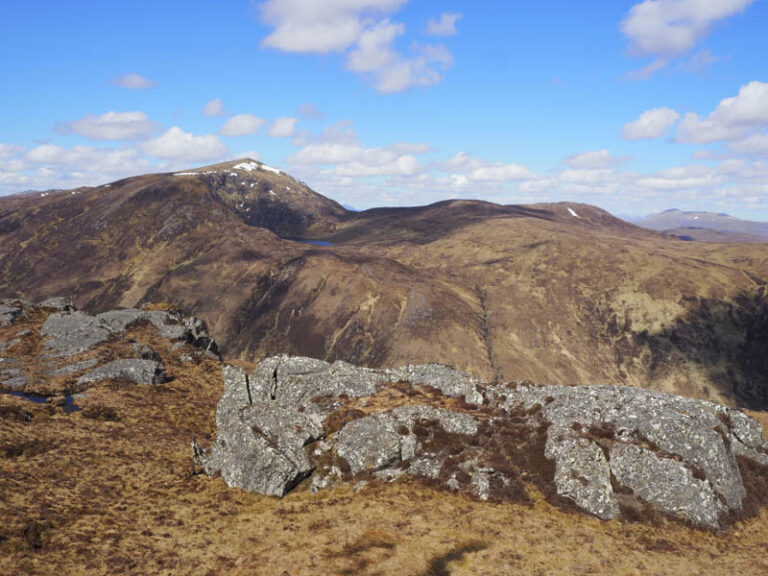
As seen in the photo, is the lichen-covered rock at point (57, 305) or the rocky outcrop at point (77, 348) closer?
the rocky outcrop at point (77, 348)

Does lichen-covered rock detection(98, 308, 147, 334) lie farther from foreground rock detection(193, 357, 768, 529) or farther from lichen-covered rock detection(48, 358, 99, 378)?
foreground rock detection(193, 357, 768, 529)

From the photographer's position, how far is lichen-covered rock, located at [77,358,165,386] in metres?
52.6

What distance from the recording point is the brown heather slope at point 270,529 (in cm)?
2612

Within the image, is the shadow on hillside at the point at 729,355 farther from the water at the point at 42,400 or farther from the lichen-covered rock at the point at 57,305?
the lichen-covered rock at the point at 57,305

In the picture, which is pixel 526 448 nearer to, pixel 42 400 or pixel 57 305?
pixel 42 400

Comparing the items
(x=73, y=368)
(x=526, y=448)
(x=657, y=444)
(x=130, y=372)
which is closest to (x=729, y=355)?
(x=657, y=444)

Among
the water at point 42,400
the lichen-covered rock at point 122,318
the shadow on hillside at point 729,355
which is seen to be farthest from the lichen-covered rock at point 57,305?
the shadow on hillside at point 729,355

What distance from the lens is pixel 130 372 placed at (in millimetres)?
54125

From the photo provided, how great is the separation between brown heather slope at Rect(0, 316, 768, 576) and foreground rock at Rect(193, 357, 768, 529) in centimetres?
145

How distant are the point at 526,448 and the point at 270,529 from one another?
2310 centimetres

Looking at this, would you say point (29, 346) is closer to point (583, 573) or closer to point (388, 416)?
point (388, 416)

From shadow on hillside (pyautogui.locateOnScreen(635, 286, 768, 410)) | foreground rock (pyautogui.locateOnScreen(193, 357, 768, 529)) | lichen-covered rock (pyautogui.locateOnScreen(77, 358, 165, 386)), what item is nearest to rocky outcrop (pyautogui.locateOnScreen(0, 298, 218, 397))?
lichen-covered rock (pyautogui.locateOnScreen(77, 358, 165, 386))

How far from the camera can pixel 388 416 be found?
4103 centimetres

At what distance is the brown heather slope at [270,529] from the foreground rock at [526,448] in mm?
1451
